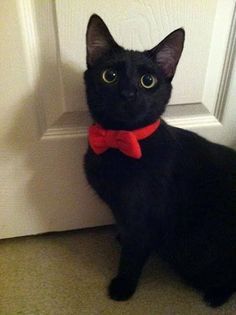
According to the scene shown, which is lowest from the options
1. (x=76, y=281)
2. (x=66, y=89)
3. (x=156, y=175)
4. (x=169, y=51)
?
(x=76, y=281)

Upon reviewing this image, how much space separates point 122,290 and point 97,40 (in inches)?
23.3

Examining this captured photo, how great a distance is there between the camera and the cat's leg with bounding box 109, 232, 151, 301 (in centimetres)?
73

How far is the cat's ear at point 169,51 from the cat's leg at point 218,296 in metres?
0.53

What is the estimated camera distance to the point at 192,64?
2.53 feet

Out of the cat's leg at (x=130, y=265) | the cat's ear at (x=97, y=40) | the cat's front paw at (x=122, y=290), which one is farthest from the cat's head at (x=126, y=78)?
the cat's front paw at (x=122, y=290)

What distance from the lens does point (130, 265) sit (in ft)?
2.53

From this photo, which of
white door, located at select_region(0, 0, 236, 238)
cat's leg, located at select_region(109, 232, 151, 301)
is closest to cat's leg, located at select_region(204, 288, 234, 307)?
cat's leg, located at select_region(109, 232, 151, 301)

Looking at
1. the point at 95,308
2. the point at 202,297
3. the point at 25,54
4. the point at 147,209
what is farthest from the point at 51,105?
the point at 202,297

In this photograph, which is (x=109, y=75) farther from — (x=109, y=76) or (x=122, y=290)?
(x=122, y=290)

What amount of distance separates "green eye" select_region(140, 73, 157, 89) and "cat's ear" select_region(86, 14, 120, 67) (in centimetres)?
9

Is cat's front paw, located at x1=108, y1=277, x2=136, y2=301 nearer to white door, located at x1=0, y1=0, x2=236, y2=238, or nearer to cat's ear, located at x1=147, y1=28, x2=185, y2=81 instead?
white door, located at x1=0, y1=0, x2=236, y2=238

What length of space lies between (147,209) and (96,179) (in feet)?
0.42

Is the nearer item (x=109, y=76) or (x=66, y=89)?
(x=109, y=76)

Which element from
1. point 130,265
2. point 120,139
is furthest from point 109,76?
point 130,265
